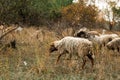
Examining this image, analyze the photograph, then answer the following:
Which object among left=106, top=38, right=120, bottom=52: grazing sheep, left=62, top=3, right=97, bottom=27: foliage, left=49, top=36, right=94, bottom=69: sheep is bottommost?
left=106, top=38, right=120, bottom=52: grazing sheep

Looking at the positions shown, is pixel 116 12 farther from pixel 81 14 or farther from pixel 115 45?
pixel 115 45

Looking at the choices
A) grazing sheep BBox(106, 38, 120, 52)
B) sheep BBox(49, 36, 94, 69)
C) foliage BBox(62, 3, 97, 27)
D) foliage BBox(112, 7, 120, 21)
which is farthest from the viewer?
foliage BBox(112, 7, 120, 21)

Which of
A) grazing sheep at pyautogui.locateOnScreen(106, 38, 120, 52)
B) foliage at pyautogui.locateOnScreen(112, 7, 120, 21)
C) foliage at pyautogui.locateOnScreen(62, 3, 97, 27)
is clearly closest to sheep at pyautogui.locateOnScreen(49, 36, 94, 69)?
grazing sheep at pyautogui.locateOnScreen(106, 38, 120, 52)

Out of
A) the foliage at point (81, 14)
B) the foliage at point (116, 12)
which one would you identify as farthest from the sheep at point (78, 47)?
the foliage at point (116, 12)

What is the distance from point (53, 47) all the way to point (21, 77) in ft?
10.8

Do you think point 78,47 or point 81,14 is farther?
point 81,14

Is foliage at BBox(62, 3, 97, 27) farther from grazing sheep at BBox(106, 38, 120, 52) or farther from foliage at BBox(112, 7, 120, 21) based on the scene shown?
foliage at BBox(112, 7, 120, 21)

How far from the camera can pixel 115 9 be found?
149 ft

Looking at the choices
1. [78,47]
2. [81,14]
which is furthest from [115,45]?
[81,14]

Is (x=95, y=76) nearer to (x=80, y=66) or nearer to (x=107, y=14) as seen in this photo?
(x=80, y=66)

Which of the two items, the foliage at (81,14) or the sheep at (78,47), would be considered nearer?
the sheep at (78,47)

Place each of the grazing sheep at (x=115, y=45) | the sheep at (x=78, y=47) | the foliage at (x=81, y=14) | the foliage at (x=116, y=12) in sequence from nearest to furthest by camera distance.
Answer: the sheep at (x=78, y=47), the grazing sheep at (x=115, y=45), the foliage at (x=81, y=14), the foliage at (x=116, y=12)

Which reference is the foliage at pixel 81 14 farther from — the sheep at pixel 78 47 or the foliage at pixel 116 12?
the foliage at pixel 116 12

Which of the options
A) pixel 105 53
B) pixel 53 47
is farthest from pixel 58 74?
pixel 105 53
